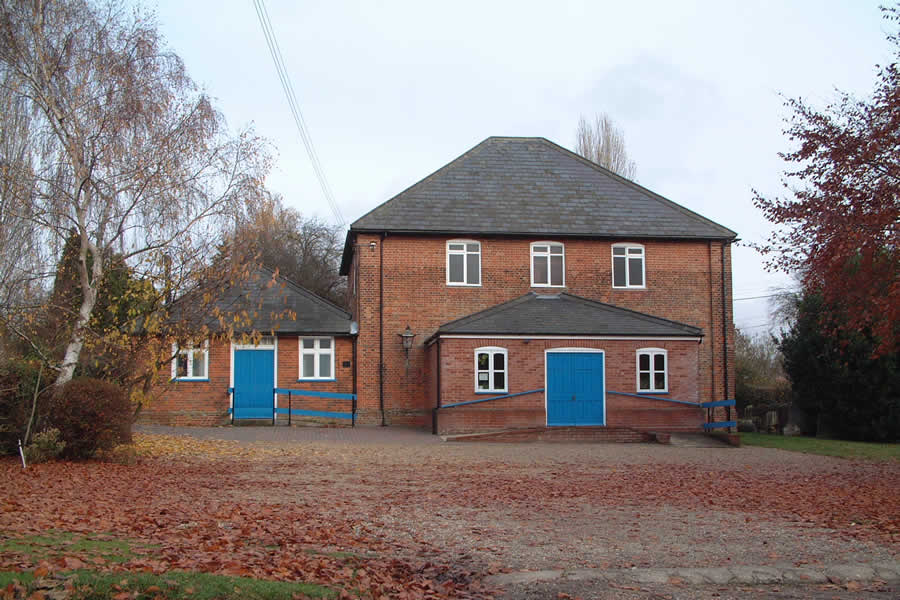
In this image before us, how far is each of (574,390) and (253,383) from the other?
10.4 meters

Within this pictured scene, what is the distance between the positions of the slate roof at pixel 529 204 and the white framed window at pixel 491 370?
4.71 metres

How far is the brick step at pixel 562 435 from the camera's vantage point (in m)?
23.9

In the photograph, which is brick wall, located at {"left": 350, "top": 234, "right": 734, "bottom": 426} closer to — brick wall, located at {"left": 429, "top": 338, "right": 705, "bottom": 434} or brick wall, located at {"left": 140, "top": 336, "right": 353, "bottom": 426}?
brick wall, located at {"left": 140, "top": 336, "right": 353, "bottom": 426}

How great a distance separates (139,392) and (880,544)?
13654 mm

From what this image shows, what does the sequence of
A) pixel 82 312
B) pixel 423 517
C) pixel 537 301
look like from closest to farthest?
pixel 423 517 → pixel 82 312 → pixel 537 301

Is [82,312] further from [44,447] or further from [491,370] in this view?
[491,370]

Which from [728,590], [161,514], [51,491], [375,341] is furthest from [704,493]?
[375,341]

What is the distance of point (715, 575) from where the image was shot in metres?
7.49

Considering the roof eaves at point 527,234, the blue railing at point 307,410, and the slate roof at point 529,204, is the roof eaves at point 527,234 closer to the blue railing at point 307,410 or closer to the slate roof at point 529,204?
the slate roof at point 529,204

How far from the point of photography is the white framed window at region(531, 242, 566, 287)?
96.3 ft

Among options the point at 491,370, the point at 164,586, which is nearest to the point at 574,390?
the point at 491,370

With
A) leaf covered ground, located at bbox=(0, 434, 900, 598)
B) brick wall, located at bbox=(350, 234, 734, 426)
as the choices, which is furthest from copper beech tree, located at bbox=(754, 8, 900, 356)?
brick wall, located at bbox=(350, 234, 734, 426)

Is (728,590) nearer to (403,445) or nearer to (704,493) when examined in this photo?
(704,493)

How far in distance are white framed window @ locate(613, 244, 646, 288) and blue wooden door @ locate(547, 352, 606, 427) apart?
4.42 meters
